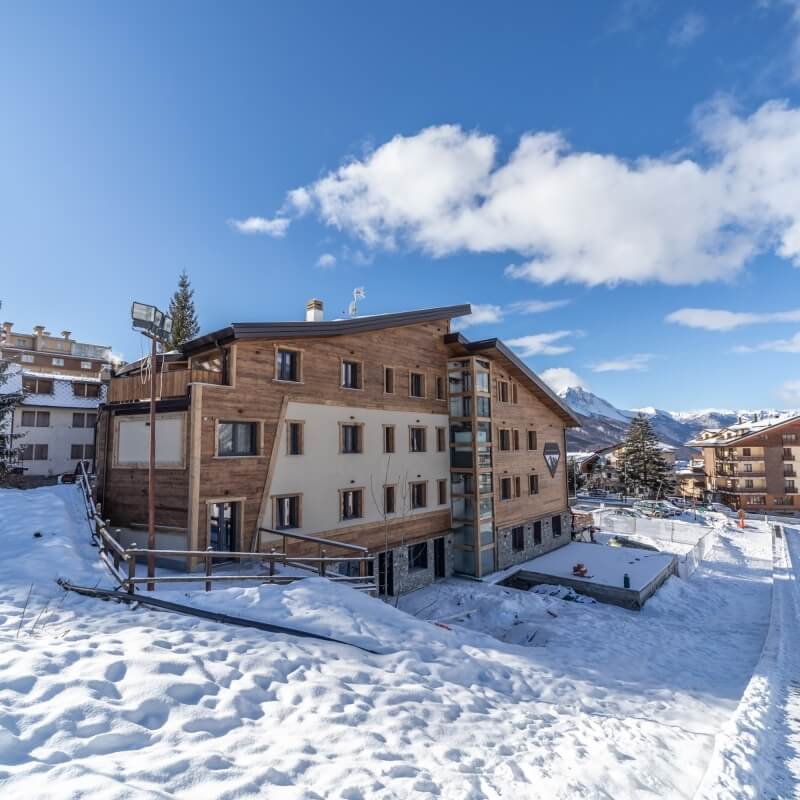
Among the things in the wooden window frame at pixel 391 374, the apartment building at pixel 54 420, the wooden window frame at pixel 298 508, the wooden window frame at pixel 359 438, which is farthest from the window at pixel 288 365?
the apartment building at pixel 54 420

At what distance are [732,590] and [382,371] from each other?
21.7 meters

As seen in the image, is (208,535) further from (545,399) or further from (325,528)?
(545,399)

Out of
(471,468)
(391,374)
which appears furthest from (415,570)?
(391,374)

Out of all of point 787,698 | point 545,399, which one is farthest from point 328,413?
point 545,399

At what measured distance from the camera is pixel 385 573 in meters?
20.3

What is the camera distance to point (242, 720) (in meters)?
5.81

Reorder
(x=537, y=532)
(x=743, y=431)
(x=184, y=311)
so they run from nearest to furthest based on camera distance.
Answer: (x=537, y=532) → (x=184, y=311) → (x=743, y=431)

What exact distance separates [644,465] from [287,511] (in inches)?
2316

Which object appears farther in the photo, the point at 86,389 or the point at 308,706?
the point at 86,389

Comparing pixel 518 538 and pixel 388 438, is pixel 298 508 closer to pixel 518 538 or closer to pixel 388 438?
pixel 388 438

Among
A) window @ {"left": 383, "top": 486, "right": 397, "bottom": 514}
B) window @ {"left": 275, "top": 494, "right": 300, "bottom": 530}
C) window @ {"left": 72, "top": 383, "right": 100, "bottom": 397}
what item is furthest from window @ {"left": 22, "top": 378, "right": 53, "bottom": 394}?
window @ {"left": 383, "top": 486, "right": 397, "bottom": 514}

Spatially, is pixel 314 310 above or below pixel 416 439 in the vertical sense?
above

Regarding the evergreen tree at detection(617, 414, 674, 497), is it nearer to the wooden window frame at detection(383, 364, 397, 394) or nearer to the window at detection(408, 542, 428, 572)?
the window at detection(408, 542, 428, 572)

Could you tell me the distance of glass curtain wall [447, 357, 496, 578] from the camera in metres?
24.1
